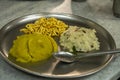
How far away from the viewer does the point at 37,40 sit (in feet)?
2.01

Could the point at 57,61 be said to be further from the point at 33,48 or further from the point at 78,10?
the point at 78,10

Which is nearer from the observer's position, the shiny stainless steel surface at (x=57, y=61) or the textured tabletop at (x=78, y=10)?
the shiny stainless steel surface at (x=57, y=61)

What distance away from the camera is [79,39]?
64 centimetres

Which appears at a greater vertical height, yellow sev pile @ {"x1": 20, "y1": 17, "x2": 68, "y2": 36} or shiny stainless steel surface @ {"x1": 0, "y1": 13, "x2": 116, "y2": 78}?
yellow sev pile @ {"x1": 20, "y1": 17, "x2": 68, "y2": 36}

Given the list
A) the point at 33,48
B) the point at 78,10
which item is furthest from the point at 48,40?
the point at 78,10

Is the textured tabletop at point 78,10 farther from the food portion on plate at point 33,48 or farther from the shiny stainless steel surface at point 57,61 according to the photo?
the food portion on plate at point 33,48

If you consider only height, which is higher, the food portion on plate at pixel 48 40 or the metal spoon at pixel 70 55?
the food portion on plate at pixel 48 40

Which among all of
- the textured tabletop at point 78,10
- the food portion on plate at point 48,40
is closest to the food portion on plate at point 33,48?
the food portion on plate at point 48,40

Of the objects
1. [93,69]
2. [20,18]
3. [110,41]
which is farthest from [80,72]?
[20,18]

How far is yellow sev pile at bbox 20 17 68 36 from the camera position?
0.69 metres

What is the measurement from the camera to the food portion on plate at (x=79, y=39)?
631 millimetres

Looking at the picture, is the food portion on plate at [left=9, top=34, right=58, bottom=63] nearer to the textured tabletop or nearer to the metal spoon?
the metal spoon

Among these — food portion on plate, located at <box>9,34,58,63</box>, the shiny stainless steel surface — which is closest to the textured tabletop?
the shiny stainless steel surface

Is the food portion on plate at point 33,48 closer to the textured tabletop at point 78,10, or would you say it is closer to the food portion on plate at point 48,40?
the food portion on plate at point 48,40
